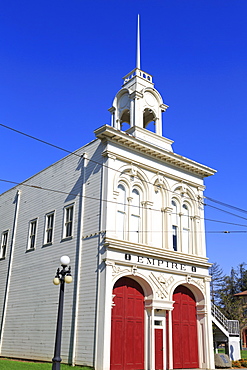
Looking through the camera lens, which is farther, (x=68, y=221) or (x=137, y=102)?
(x=137, y=102)

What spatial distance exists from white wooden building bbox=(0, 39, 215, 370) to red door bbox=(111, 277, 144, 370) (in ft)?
0.17

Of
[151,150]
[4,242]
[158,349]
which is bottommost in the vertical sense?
[158,349]

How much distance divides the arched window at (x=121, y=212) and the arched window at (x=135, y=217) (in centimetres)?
56

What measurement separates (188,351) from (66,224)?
10674mm

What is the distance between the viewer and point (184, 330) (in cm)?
2408

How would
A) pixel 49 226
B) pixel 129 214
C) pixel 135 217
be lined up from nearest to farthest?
pixel 129 214 < pixel 135 217 < pixel 49 226

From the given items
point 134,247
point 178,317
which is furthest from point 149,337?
point 134,247

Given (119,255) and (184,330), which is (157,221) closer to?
(119,255)

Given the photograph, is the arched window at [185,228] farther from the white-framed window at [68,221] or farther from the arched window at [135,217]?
the white-framed window at [68,221]

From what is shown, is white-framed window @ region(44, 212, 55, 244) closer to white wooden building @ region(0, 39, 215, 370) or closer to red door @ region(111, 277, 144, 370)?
white wooden building @ region(0, 39, 215, 370)

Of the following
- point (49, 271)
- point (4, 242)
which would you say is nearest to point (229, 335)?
point (49, 271)

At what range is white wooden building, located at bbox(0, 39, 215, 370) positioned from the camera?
814 inches

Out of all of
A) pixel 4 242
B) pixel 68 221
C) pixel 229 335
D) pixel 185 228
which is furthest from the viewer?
pixel 4 242

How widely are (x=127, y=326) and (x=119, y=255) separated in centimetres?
382
